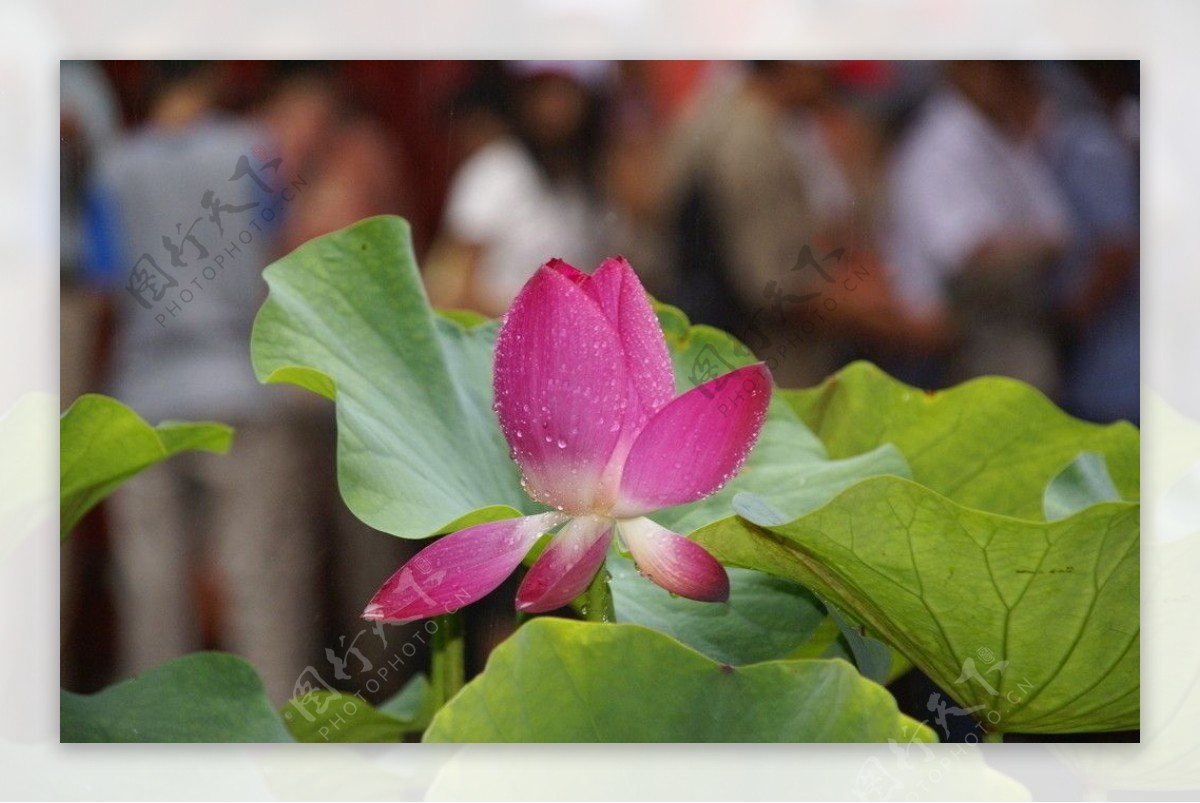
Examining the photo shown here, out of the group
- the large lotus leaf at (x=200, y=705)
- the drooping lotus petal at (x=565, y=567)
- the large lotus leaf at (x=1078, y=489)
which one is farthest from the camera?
the large lotus leaf at (x=200, y=705)

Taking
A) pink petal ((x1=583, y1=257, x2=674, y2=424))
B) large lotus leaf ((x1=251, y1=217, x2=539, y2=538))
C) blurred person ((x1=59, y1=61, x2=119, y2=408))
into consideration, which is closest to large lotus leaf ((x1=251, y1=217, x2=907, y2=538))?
large lotus leaf ((x1=251, y1=217, x2=539, y2=538))

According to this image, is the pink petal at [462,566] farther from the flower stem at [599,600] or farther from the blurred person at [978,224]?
the blurred person at [978,224]

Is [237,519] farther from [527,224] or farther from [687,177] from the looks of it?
[687,177]

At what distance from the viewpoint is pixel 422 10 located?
105cm

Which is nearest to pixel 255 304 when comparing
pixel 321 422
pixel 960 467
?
pixel 321 422

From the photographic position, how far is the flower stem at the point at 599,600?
81 centimetres

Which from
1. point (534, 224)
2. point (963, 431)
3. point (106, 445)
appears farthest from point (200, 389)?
point (963, 431)

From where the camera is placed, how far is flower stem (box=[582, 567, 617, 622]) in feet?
2.65

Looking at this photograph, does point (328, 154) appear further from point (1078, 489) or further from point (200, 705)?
point (1078, 489)

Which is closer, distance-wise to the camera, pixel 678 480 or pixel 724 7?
pixel 678 480

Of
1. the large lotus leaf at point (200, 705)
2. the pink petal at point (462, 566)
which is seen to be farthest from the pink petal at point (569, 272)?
the large lotus leaf at point (200, 705)

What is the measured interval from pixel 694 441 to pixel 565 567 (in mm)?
112

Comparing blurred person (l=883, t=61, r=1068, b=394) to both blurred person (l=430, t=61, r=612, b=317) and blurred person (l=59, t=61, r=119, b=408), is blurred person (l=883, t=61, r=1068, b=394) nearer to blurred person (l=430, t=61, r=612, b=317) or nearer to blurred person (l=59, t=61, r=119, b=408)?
blurred person (l=430, t=61, r=612, b=317)

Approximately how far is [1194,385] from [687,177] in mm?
450
